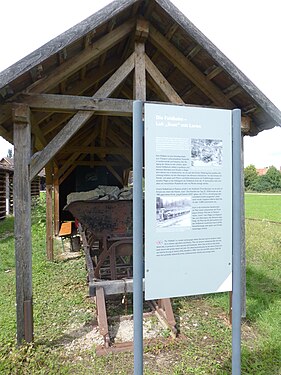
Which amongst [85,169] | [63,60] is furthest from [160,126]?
[85,169]

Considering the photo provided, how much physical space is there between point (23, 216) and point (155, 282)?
184cm

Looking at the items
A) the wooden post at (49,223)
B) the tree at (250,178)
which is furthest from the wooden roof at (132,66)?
the tree at (250,178)

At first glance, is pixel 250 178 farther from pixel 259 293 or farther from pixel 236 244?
pixel 236 244

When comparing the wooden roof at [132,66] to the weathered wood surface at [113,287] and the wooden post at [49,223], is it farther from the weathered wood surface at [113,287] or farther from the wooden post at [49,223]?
the wooden post at [49,223]

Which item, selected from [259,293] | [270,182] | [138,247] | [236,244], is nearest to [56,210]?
[259,293]

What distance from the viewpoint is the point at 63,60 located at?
3.17 meters

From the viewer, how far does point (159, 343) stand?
3.18m

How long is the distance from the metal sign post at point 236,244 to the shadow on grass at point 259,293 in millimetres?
1986

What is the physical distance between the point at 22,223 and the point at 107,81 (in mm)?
1914

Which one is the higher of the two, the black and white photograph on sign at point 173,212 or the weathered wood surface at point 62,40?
the weathered wood surface at point 62,40

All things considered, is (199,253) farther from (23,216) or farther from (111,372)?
(23,216)

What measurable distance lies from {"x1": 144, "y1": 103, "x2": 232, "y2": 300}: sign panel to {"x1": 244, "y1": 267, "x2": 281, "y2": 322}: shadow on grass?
7.61 feet

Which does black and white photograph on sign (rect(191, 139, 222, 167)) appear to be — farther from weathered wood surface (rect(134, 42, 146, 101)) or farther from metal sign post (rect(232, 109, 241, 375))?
weathered wood surface (rect(134, 42, 146, 101))

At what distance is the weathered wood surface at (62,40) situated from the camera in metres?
2.63
